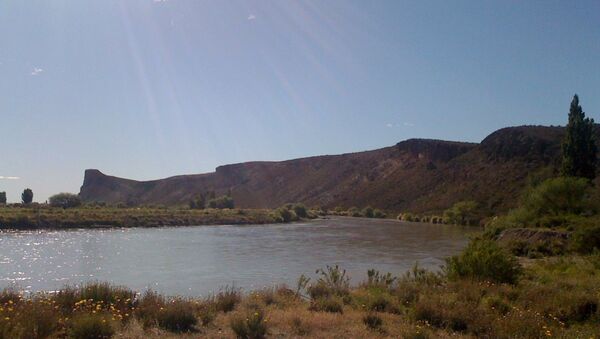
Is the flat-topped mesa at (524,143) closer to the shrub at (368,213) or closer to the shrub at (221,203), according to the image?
the shrub at (368,213)

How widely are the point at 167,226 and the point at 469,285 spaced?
50.1 metres

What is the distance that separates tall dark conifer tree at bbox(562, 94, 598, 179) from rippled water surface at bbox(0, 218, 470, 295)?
10.8 metres

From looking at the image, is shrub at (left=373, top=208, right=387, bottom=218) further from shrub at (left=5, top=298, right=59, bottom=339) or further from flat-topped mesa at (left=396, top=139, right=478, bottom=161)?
shrub at (left=5, top=298, right=59, bottom=339)

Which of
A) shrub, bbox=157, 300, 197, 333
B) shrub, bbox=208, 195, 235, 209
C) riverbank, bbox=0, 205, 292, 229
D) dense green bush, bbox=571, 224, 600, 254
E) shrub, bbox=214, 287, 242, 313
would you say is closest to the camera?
shrub, bbox=157, 300, 197, 333

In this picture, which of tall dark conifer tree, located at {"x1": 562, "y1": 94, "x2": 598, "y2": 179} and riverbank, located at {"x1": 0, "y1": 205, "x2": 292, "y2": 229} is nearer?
tall dark conifer tree, located at {"x1": 562, "y1": 94, "x2": 598, "y2": 179}

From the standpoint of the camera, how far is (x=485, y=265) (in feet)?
49.8

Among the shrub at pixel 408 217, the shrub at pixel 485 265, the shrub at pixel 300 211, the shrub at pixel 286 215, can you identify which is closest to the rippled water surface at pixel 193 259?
the shrub at pixel 485 265

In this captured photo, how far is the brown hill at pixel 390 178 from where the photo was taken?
75.3m

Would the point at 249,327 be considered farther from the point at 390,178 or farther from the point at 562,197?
the point at 390,178

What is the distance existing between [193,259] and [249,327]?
62.8ft

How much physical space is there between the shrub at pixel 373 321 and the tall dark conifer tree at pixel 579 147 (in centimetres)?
3713

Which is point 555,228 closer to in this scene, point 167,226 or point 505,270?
point 505,270

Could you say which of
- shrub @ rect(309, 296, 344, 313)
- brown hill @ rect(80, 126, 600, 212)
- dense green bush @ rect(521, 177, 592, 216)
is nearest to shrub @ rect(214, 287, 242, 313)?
shrub @ rect(309, 296, 344, 313)

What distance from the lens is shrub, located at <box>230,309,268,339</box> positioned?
8.90 metres
